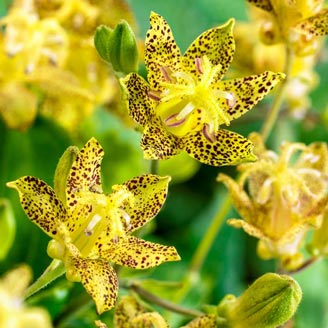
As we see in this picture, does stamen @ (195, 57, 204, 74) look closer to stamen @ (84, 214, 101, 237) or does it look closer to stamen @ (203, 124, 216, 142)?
stamen @ (203, 124, 216, 142)

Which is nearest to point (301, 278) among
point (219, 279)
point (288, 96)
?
point (219, 279)

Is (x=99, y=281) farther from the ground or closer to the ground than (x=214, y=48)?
closer to the ground

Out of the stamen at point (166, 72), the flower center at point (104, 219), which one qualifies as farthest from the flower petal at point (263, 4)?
the flower center at point (104, 219)

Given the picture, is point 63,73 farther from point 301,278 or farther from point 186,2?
point 301,278

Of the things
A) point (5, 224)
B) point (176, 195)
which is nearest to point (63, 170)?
point (5, 224)

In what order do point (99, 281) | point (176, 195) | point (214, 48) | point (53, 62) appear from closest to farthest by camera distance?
point (99, 281) → point (214, 48) → point (53, 62) → point (176, 195)

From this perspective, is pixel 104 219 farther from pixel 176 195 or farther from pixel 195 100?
pixel 176 195
